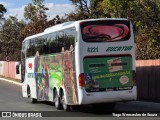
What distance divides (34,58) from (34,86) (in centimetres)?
153

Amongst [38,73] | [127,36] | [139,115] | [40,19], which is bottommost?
[139,115]

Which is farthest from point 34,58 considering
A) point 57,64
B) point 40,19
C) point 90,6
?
point 40,19

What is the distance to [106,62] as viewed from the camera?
648 inches

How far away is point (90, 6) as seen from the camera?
41.2m

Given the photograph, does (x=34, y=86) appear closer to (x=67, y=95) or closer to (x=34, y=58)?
(x=34, y=58)

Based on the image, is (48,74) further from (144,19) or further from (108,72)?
(144,19)

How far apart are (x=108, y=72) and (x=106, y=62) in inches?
14.7

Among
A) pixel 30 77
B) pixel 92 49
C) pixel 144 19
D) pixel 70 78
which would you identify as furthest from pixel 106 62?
pixel 144 19

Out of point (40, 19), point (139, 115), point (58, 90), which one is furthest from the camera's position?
point (40, 19)

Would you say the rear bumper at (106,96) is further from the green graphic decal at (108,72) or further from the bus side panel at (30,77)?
the bus side panel at (30,77)

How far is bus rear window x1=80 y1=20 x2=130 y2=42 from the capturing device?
16.4m

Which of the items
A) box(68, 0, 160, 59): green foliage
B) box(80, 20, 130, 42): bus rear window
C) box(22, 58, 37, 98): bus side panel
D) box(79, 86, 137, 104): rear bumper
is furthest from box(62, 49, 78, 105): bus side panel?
box(68, 0, 160, 59): green foliage

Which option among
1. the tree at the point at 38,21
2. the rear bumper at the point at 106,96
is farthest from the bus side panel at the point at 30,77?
the tree at the point at 38,21

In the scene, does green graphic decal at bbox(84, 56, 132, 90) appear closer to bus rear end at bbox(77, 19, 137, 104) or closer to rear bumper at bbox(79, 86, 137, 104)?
bus rear end at bbox(77, 19, 137, 104)
